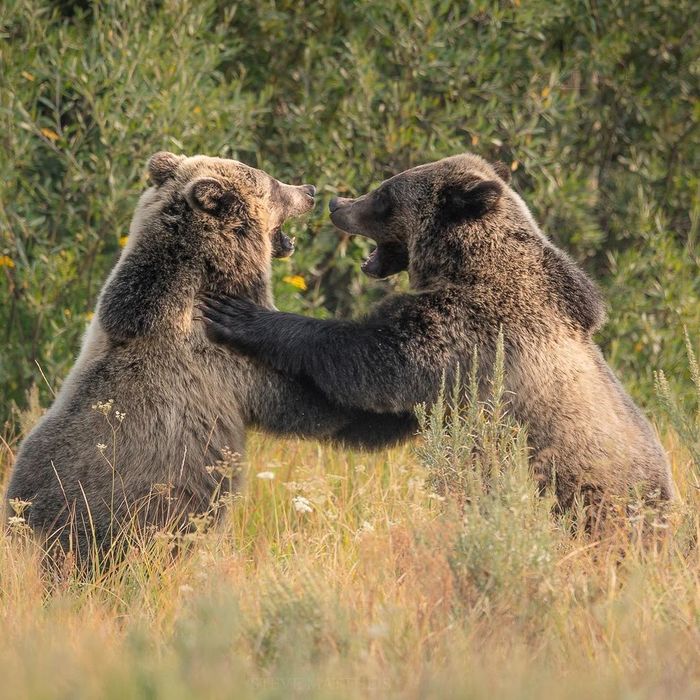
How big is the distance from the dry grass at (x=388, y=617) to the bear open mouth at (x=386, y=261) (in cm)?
166

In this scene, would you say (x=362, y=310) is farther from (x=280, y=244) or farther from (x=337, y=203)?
(x=280, y=244)

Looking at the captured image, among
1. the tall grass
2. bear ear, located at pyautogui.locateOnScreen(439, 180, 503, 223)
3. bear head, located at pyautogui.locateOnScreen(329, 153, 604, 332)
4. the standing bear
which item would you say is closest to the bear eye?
bear head, located at pyautogui.locateOnScreen(329, 153, 604, 332)

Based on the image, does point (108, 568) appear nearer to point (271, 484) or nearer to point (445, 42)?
point (271, 484)

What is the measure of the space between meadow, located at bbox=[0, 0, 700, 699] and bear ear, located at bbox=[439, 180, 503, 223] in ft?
3.33

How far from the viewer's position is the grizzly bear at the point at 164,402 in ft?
16.8

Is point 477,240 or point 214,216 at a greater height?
point 477,240

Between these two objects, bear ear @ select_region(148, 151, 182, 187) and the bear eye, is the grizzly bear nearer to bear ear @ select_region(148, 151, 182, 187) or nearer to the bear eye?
bear ear @ select_region(148, 151, 182, 187)

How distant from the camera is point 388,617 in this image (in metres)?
3.90

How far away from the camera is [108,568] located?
5125mm

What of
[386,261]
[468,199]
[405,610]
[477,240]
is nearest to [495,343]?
[477,240]

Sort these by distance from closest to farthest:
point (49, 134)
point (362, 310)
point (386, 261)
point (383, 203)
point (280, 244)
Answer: point (280, 244) → point (383, 203) → point (386, 261) → point (49, 134) → point (362, 310)

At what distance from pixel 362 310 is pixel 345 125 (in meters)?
1.42

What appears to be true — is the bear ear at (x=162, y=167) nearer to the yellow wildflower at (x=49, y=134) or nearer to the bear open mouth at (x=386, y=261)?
the bear open mouth at (x=386, y=261)

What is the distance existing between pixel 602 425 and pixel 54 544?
242 centimetres
